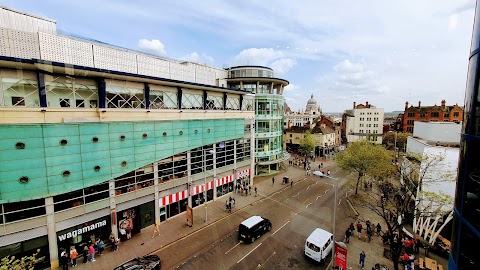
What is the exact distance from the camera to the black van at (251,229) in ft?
68.2

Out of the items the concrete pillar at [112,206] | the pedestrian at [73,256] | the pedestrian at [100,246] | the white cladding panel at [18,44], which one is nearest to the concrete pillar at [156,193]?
the concrete pillar at [112,206]

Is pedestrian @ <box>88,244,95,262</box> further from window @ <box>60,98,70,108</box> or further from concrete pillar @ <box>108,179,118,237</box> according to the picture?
window @ <box>60,98,70,108</box>

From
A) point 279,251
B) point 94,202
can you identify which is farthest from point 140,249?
point 279,251

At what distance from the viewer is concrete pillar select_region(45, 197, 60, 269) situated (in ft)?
55.3

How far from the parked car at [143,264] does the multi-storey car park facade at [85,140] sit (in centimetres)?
576

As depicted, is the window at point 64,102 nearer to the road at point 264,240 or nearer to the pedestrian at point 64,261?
the pedestrian at point 64,261

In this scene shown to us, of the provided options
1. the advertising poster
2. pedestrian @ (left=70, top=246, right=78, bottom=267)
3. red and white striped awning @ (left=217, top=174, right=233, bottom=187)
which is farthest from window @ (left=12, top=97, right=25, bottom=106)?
the advertising poster

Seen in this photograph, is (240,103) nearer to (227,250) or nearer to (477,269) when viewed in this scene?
(227,250)

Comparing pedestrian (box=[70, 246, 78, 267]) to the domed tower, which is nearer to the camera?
pedestrian (box=[70, 246, 78, 267])

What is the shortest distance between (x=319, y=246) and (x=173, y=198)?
16330 millimetres

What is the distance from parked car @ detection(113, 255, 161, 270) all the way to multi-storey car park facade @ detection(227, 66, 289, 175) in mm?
27523

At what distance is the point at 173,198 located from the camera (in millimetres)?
25344

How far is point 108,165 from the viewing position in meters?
19.7

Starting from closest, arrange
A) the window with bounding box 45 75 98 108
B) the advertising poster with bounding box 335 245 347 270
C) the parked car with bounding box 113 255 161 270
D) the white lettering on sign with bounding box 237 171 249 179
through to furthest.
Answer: the advertising poster with bounding box 335 245 347 270, the parked car with bounding box 113 255 161 270, the window with bounding box 45 75 98 108, the white lettering on sign with bounding box 237 171 249 179
